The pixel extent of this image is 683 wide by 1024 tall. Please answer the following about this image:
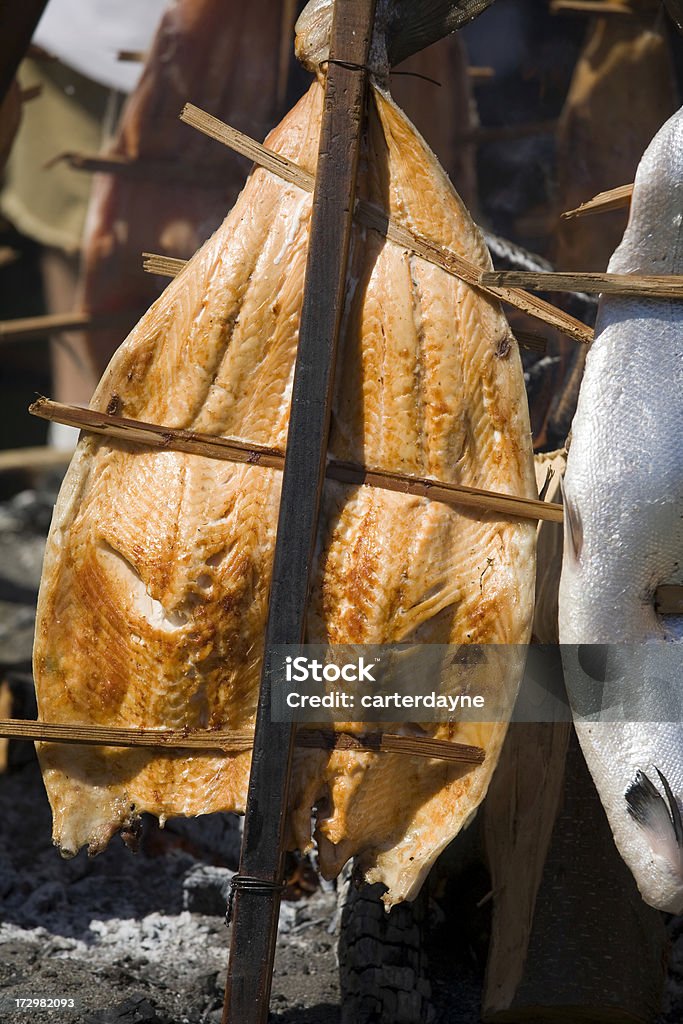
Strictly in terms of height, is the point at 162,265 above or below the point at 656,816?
above

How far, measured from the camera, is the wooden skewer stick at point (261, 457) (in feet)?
8.57

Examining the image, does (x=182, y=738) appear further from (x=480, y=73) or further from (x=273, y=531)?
(x=480, y=73)

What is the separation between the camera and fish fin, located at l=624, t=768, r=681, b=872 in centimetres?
247

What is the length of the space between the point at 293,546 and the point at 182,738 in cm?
65

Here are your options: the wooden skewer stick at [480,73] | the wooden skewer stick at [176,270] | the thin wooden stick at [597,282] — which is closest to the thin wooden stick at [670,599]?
the thin wooden stick at [597,282]

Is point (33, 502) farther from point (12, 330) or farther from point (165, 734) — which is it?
point (165, 734)

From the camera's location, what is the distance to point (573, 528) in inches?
104

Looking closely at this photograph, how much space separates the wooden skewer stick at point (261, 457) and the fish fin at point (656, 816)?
2.44 feet

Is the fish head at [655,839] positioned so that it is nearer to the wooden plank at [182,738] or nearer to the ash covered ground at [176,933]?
the wooden plank at [182,738]

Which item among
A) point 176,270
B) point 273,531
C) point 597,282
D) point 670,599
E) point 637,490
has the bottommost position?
point 670,599

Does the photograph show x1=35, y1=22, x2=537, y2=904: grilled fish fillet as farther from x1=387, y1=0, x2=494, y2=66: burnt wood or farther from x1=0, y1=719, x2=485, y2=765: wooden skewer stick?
x1=387, y1=0, x2=494, y2=66: burnt wood

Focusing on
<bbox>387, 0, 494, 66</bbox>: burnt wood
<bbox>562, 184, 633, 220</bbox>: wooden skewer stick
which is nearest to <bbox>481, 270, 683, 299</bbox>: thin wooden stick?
<bbox>562, 184, 633, 220</bbox>: wooden skewer stick

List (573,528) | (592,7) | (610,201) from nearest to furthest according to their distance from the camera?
(573,528) → (610,201) → (592,7)

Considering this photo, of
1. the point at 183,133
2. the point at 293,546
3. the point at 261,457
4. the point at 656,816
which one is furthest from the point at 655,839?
the point at 183,133
